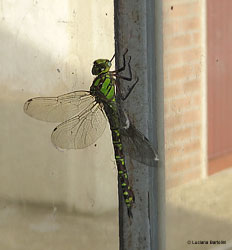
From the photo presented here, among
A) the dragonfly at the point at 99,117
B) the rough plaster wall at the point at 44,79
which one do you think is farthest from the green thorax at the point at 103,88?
the rough plaster wall at the point at 44,79

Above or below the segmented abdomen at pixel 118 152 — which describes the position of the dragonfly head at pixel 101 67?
above

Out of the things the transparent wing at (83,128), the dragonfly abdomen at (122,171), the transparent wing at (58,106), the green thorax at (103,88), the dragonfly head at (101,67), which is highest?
the dragonfly head at (101,67)

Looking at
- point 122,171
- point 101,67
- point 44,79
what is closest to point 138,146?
point 122,171

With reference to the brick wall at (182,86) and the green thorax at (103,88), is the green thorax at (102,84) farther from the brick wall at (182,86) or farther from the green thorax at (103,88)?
the brick wall at (182,86)

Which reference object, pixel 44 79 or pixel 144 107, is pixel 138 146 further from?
pixel 44 79

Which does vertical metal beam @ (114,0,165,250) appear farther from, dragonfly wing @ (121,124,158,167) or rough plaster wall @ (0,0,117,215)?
rough plaster wall @ (0,0,117,215)

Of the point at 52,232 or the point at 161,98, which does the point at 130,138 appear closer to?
the point at 161,98
